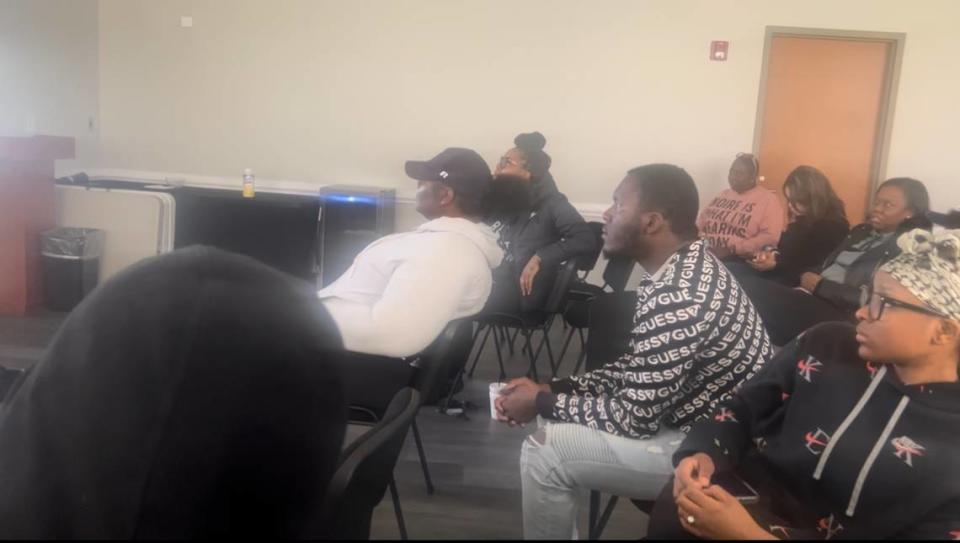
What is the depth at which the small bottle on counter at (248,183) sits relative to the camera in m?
6.07

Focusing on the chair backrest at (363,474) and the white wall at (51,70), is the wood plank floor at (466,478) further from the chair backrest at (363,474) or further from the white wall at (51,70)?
the white wall at (51,70)

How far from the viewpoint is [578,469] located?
183cm

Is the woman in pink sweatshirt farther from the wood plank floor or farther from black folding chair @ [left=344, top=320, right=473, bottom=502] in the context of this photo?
black folding chair @ [left=344, top=320, right=473, bottom=502]

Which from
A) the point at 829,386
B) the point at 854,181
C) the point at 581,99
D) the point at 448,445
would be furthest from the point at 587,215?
the point at 829,386

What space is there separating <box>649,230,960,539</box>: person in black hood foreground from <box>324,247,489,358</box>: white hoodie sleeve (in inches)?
32.6

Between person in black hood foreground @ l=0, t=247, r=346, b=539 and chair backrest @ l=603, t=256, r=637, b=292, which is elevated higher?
person in black hood foreground @ l=0, t=247, r=346, b=539

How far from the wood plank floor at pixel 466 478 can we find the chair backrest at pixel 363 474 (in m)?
0.33

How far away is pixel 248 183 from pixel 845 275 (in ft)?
14.2

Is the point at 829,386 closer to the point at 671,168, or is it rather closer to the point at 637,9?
the point at 671,168

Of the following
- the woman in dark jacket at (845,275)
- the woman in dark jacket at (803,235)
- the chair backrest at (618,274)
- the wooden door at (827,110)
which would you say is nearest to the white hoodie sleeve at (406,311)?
the woman in dark jacket at (845,275)

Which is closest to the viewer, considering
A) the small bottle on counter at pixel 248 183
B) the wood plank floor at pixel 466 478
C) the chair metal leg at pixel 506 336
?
the wood plank floor at pixel 466 478

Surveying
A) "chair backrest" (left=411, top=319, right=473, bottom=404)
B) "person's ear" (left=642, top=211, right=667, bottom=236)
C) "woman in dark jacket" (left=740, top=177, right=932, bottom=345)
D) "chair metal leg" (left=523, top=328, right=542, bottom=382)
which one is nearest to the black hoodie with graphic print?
"person's ear" (left=642, top=211, right=667, bottom=236)

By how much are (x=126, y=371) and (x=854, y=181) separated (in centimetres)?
615

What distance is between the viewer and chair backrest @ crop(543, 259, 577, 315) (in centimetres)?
379
